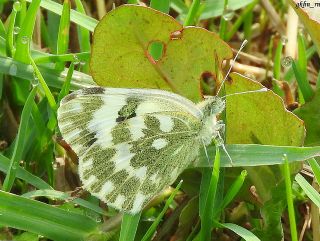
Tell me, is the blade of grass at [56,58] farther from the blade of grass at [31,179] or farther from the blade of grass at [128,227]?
the blade of grass at [128,227]

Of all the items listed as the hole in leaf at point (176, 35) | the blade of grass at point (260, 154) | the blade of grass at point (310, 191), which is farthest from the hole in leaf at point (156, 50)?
the blade of grass at point (310, 191)

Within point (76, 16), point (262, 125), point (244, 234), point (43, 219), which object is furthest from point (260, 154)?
point (76, 16)

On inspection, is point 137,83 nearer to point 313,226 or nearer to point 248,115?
point 248,115

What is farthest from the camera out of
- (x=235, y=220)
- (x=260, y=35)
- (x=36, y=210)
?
(x=260, y=35)

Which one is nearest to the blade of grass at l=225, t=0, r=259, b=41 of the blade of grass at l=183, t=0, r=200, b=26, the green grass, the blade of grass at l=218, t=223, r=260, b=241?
the green grass

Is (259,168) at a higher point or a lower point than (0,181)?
higher

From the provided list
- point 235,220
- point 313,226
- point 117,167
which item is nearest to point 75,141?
point 117,167
